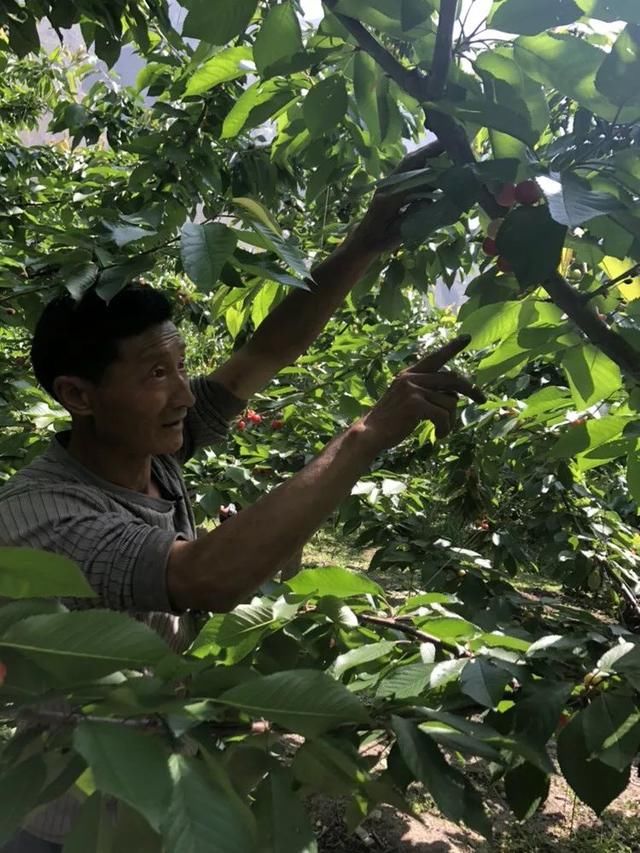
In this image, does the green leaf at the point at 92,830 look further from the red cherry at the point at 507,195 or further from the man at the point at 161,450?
the red cherry at the point at 507,195

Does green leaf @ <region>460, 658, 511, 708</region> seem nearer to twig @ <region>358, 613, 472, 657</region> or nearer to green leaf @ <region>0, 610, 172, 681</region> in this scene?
twig @ <region>358, 613, 472, 657</region>

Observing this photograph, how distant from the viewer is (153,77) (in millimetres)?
2645

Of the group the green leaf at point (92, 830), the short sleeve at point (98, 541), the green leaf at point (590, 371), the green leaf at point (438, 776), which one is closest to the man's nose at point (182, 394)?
the short sleeve at point (98, 541)

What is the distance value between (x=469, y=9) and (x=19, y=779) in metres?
1.05

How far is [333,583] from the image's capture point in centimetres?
113

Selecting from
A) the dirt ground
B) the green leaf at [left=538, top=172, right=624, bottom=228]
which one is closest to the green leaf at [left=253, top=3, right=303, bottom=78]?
the green leaf at [left=538, top=172, right=624, bottom=228]

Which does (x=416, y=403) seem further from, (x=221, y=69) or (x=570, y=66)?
(x=221, y=69)

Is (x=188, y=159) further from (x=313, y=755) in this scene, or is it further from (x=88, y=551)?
(x=313, y=755)

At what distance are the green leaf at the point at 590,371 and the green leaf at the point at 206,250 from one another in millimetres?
562

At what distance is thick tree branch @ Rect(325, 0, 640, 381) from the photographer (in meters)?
0.95

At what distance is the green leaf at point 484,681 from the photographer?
35.1 inches

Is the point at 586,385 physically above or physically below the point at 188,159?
below

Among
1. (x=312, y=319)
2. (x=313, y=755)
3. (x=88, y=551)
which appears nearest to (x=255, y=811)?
(x=313, y=755)

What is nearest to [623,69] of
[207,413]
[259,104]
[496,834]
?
[259,104]
